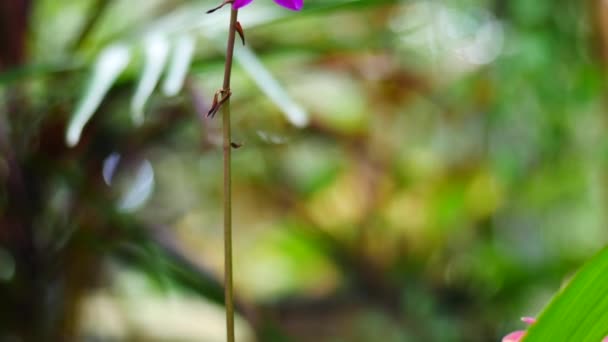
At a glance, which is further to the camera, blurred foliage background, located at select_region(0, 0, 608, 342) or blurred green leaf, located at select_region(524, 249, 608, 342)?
blurred foliage background, located at select_region(0, 0, 608, 342)

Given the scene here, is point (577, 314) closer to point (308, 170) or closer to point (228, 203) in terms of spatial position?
point (228, 203)

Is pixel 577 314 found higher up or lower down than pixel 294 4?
lower down

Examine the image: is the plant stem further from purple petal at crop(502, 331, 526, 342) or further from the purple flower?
purple petal at crop(502, 331, 526, 342)

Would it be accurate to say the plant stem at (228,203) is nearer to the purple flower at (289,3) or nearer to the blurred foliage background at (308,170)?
the purple flower at (289,3)

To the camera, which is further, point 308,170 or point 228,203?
point 308,170

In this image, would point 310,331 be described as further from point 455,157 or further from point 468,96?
point 468,96

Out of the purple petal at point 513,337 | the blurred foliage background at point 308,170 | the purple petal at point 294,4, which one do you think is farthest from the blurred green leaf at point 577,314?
the blurred foliage background at point 308,170

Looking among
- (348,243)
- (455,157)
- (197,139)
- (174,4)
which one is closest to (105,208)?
(197,139)

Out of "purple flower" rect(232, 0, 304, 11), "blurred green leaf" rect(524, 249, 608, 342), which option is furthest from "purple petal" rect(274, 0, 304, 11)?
"blurred green leaf" rect(524, 249, 608, 342)

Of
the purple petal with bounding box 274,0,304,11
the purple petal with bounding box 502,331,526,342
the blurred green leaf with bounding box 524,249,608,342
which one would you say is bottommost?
the purple petal with bounding box 502,331,526,342

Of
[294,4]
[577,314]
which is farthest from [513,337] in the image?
[294,4]
